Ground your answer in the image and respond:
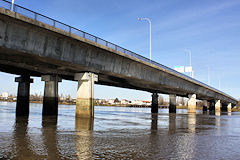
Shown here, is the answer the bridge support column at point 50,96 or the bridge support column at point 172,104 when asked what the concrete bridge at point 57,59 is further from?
the bridge support column at point 172,104

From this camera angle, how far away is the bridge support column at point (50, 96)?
3672 cm

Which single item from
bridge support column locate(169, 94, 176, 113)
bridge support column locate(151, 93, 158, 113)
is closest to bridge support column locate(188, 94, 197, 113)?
bridge support column locate(169, 94, 176, 113)

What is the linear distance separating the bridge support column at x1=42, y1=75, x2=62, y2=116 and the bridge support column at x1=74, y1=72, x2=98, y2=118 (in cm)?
724

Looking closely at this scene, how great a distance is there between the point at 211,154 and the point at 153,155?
2.47 meters

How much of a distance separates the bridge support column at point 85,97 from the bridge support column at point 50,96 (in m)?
7.24

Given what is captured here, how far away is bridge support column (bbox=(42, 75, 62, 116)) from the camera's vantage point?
120 ft

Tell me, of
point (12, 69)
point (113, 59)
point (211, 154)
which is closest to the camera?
point (211, 154)

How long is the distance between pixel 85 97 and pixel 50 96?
29.2ft

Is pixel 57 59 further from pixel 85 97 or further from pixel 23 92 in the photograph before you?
pixel 23 92

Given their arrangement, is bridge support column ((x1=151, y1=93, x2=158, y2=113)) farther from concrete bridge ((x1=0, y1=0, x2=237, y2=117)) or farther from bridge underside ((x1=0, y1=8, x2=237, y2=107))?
bridge underside ((x1=0, y1=8, x2=237, y2=107))

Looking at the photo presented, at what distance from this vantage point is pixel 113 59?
33.8 metres

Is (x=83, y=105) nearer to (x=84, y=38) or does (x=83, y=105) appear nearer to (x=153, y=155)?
(x=84, y=38)

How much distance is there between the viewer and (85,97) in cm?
3116

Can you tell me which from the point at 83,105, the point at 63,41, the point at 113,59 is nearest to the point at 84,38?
the point at 63,41
